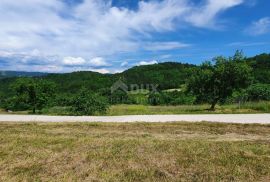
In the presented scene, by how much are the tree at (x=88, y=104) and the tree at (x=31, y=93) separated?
24.2 feet

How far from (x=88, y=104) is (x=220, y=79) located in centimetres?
1169

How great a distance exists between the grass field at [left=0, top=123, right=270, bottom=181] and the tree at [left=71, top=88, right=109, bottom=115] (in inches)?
374

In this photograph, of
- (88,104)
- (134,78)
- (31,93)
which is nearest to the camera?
(88,104)

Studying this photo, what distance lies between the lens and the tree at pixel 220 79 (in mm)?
25641

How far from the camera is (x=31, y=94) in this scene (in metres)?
28.6

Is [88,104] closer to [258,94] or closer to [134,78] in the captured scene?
[258,94]

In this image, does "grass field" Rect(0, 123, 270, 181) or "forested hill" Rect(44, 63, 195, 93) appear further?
"forested hill" Rect(44, 63, 195, 93)

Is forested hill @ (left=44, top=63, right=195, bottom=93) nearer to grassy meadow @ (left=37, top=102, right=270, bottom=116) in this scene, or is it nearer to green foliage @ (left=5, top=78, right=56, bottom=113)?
green foliage @ (left=5, top=78, right=56, bottom=113)

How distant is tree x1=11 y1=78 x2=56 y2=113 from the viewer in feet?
92.6

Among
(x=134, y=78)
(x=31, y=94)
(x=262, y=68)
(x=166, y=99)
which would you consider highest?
(x=262, y=68)

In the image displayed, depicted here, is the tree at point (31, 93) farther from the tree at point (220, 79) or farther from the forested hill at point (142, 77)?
the forested hill at point (142, 77)

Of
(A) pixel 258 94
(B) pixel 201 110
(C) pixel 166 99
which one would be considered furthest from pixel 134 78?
(B) pixel 201 110

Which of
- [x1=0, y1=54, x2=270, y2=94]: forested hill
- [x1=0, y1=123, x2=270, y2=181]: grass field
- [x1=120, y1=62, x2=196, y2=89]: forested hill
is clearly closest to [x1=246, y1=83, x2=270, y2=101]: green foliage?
[x1=0, y1=54, x2=270, y2=94]: forested hill

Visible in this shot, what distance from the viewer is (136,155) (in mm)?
8094
